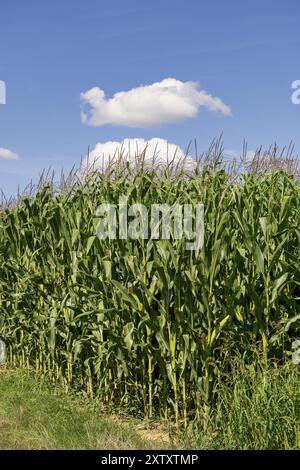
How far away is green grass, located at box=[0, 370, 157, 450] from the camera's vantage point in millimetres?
5685

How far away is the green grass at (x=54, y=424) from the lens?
569 centimetres

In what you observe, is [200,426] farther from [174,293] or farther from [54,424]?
[54,424]

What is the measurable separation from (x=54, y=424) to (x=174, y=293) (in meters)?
1.76

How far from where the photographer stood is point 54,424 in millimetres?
6348

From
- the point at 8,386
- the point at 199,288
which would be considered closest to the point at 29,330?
the point at 8,386

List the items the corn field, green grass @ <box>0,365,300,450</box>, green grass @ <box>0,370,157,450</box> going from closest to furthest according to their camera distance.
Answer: green grass @ <box>0,365,300,450</box> < green grass @ <box>0,370,157,450</box> < the corn field

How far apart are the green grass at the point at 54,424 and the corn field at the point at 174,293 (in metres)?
0.43

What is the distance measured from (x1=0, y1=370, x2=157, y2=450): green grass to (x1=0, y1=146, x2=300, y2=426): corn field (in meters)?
0.43

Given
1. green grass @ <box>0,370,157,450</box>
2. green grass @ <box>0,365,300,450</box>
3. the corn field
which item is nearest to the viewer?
green grass @ <box>0,365,300,450</box>

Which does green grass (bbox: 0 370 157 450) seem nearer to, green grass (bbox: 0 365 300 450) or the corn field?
green grass (bbox: 0 365 300 450)

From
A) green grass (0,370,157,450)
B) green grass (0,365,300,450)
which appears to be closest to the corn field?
green grass (0,365,300,450)

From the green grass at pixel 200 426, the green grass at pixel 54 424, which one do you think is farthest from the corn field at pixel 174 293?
the green grass at pixel 54 424

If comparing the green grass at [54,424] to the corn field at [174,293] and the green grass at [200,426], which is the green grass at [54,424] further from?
the corn field at [174,293]

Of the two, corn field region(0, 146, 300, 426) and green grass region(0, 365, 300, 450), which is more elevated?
corn field region(0, 146, 300, 426)
